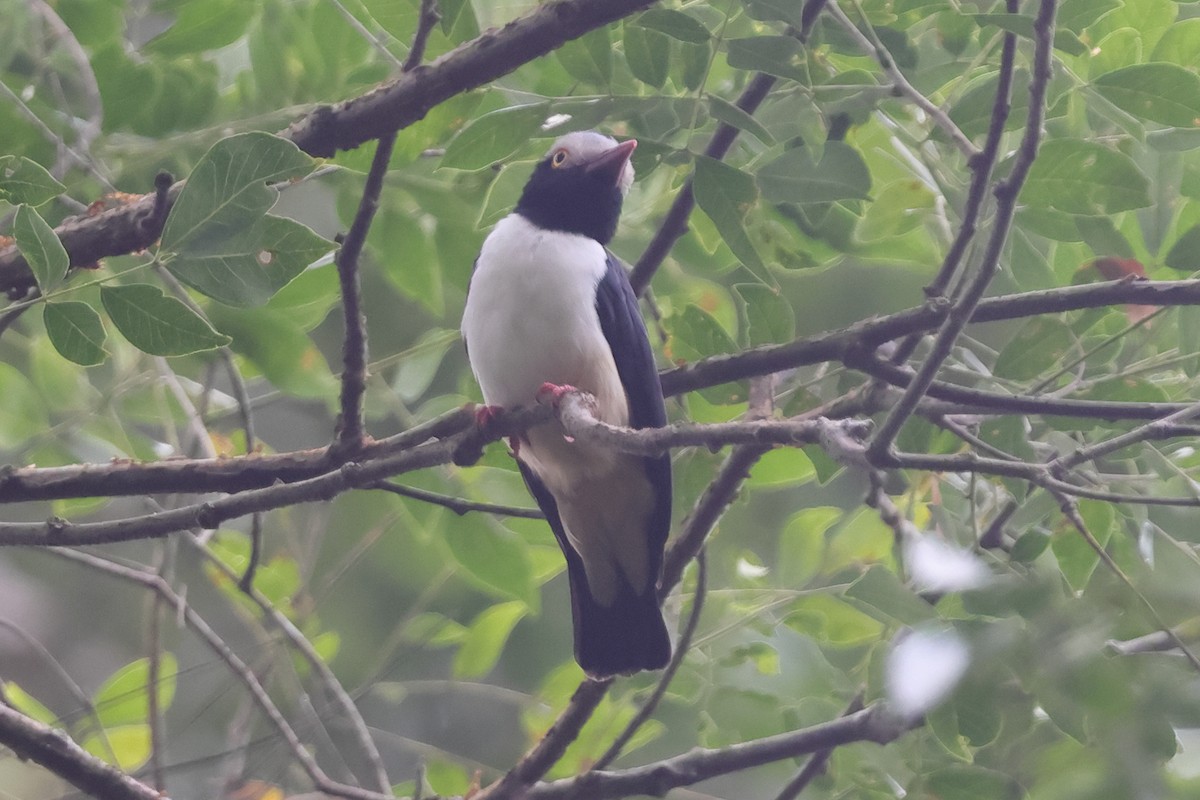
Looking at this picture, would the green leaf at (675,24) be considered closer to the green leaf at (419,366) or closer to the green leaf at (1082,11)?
the green leaf at (1082,11)

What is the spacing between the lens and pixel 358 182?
12.1 feet

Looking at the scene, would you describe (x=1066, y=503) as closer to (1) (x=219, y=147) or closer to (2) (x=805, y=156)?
(2) (x=805, y=156)

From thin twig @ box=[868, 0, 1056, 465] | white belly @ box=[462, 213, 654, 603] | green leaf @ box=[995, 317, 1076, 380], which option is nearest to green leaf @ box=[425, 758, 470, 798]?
white belly @ box=[462, 213, 654, 603]

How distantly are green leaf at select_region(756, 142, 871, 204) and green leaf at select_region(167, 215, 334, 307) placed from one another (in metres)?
1.02

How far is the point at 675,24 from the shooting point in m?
2.79

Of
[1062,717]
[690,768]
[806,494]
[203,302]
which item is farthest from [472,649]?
[806,494]

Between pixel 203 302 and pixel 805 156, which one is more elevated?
pixel 805 156

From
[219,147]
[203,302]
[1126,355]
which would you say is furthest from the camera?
[203,302]

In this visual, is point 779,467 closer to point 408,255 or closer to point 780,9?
point 408,255

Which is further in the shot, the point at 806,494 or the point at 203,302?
the point at 806,494

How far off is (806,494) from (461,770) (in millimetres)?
5317

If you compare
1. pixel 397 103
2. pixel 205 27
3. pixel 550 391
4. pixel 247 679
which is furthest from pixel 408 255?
pixel 247 679

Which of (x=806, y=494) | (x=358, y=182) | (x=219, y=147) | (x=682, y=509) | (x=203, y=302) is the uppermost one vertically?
(x=219, y=147)

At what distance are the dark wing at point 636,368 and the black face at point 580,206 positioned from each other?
0.40m
